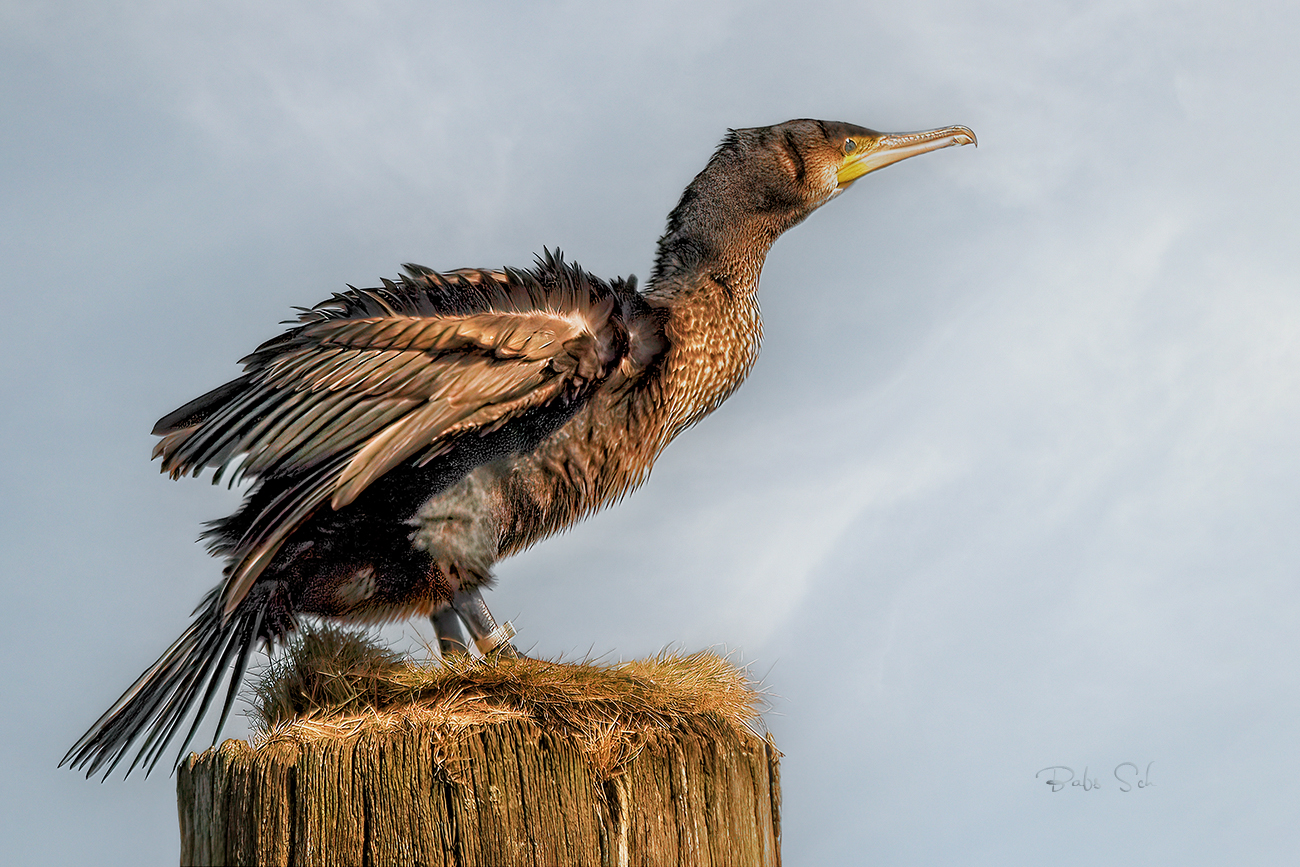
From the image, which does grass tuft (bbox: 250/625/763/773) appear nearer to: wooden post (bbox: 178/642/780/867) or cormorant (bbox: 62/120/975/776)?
wooden post (bbox: 178/642/780/867)

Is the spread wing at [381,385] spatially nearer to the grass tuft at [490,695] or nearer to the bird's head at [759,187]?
the grass tuft at [490,695]

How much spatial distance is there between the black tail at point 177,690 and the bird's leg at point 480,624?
23.1 inches

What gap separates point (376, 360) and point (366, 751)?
3.76ft

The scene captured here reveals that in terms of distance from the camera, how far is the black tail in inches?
121

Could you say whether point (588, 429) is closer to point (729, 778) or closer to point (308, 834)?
point (729, 778)

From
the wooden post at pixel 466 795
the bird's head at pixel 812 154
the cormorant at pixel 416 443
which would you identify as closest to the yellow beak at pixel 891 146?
the bird's head at pixel 812 154

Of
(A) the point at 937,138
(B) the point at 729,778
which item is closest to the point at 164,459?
(B) the point at 729,778

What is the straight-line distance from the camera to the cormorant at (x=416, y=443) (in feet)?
10.3

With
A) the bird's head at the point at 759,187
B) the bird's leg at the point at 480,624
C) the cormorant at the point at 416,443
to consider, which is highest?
the bird's head at the point at 759,187

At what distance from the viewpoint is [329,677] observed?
3.11 m

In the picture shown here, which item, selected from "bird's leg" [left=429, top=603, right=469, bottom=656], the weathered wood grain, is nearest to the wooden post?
the weathered wood grain

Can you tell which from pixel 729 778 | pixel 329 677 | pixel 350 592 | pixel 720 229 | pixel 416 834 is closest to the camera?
pixel 416 834

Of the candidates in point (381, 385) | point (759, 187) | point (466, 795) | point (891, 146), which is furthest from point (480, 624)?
point (891, 146)

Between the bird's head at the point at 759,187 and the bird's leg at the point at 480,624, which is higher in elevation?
the bird's head at the point at 759,187
